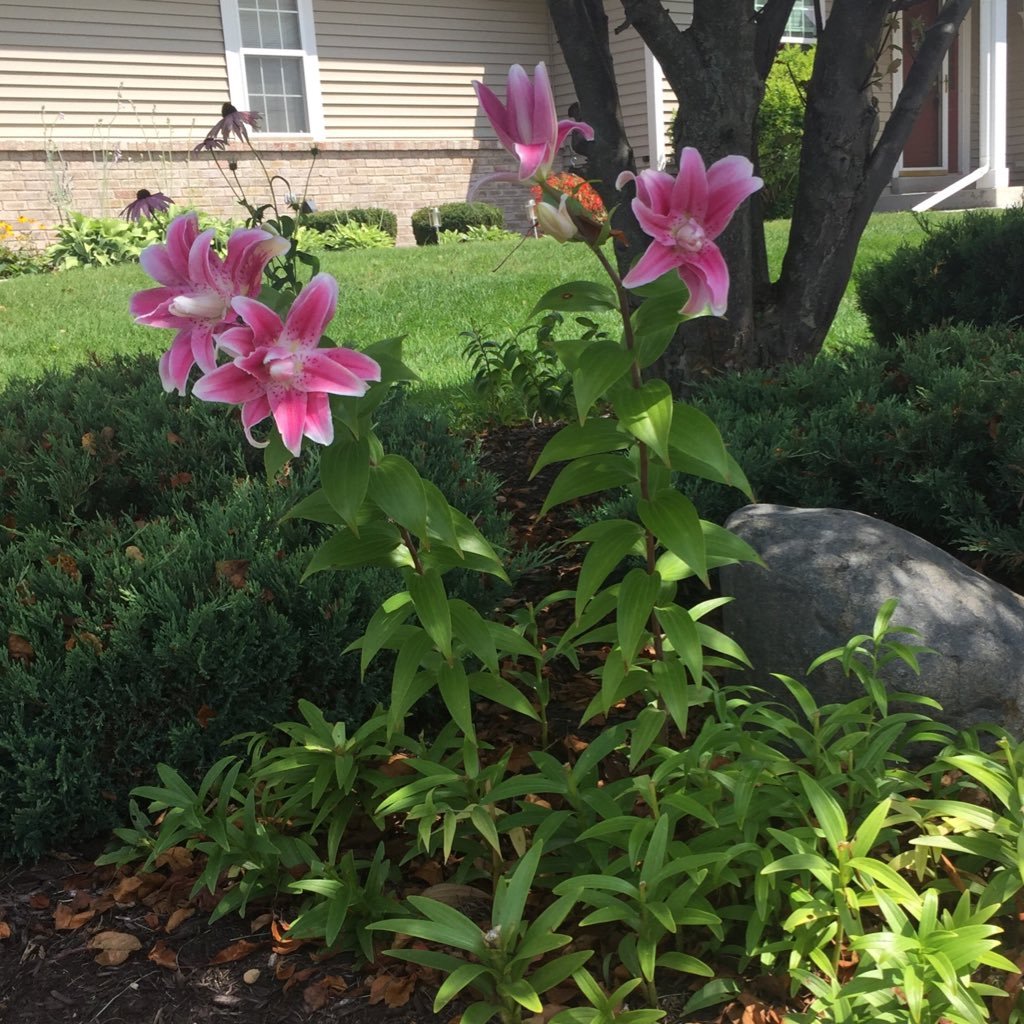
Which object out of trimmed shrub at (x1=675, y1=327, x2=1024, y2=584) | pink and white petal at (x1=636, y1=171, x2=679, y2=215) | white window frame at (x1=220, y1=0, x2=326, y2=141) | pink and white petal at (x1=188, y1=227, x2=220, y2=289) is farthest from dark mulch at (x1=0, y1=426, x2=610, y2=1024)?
Answer: white window frame at (x1=220, y1=0, x2=326, y2=141)

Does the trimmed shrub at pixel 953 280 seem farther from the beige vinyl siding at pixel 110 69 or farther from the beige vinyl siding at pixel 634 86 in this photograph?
the beige vinyl siding at pixel 110 69

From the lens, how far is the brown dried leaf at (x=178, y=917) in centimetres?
243

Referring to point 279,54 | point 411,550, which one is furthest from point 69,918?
point 279,54

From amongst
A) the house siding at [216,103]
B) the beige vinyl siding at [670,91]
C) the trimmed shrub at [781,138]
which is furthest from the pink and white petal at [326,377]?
the beige vinyl siding at [670,91]

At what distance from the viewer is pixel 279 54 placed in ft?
49.8

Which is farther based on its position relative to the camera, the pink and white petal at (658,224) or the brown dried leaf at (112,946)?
the brown dried leaf at (112,946)

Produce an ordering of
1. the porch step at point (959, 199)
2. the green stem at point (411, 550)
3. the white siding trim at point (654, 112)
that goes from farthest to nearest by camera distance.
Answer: the porch step at point (959, 199), the white siding trim at point (654, 112), the green stem at point (411, 550)

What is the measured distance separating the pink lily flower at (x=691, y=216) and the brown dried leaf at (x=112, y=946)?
6.18ft

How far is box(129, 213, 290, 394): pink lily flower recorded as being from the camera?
64.2 inches

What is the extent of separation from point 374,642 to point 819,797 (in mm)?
924

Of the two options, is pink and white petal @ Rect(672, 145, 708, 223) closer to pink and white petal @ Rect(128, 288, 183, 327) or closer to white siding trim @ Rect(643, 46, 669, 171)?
pink and white petal @ Rect(128, 288, 183, 327)

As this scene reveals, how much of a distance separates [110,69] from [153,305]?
1433 centimetres

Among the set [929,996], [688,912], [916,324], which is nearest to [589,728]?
[688,912]

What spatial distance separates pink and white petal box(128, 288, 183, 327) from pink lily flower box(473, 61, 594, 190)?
21.3 inches
